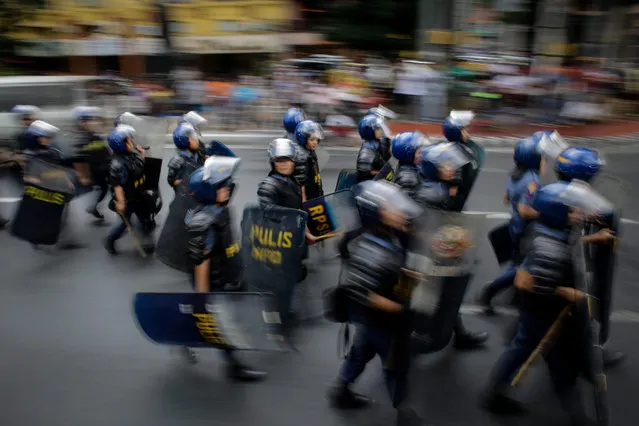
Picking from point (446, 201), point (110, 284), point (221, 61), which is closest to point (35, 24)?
point (221, 61)

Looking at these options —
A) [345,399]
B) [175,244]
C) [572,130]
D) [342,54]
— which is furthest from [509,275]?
[342,54]

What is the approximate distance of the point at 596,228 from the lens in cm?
457

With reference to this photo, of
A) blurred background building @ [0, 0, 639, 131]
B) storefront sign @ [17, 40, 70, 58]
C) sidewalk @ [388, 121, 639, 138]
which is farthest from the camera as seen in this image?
storefront sign @ [17, 40, 70, 58]

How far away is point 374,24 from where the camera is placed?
20344mm

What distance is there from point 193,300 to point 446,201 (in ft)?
6.83

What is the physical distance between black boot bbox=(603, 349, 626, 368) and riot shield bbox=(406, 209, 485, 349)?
1.59 meters

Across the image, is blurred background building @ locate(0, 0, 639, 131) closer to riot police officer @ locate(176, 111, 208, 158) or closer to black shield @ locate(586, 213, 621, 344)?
riot police officer @ locate(176, 111, 208, 158)

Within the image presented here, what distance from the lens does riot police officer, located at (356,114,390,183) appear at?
6.80 metres

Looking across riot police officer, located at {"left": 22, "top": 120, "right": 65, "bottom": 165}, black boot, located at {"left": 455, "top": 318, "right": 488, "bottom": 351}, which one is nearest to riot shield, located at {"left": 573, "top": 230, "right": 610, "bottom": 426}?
black boot, located at {"left": 455, "top": 318, "right": 488, "bottom": 351}

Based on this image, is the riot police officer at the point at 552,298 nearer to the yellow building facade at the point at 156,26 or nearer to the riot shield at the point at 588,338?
the riot shield at the point at 588,338

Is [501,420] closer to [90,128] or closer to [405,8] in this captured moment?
[90,128]

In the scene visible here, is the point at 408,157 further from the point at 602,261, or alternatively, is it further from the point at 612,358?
the point at 612,358

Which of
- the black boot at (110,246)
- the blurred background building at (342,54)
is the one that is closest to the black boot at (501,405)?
the black boot at (110,246)

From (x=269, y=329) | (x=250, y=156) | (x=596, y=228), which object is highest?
(x=596, y=228)
